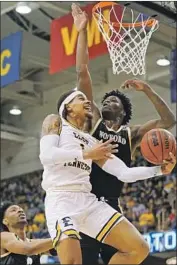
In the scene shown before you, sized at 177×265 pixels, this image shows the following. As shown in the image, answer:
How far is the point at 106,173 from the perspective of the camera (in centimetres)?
525

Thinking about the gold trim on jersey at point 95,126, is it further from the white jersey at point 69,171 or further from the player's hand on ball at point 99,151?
the player's hand on ball at point 99,151

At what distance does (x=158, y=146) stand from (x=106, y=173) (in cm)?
Result: 65

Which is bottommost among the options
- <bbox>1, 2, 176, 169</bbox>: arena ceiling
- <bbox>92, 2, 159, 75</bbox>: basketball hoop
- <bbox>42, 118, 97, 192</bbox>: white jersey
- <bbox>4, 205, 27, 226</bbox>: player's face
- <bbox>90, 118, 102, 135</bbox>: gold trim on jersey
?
<bbox>4, 205, 27, 226</bbox>: player's face

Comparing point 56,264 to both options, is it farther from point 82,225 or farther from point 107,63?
point 82,225

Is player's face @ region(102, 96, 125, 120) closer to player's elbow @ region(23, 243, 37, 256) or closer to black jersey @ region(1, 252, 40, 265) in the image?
player's elbow @ region(23, 243, 37, 256)

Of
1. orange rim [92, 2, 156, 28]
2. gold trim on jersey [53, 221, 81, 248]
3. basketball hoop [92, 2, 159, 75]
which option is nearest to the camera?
gold trim on jersey [53, 221, 81, 248]

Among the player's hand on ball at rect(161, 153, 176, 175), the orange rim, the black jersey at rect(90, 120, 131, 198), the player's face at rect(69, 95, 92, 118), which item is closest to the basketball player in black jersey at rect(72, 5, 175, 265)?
the black jersey at rect(90, 120, 131, 198)

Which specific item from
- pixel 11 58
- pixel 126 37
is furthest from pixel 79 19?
pixel 11 58

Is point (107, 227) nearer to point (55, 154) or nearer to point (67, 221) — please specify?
point (67, 221)

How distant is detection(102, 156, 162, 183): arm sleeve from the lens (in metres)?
4.76

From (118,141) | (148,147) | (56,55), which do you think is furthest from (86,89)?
(56,55)

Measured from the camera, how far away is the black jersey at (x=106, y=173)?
5.23 metres

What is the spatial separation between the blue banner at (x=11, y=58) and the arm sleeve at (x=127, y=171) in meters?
7.08

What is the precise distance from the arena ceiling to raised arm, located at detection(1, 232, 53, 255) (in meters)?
8.45
